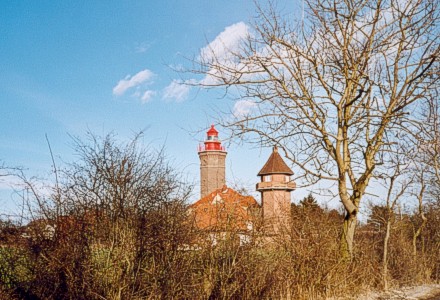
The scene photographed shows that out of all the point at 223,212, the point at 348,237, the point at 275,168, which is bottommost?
the point at 348,237

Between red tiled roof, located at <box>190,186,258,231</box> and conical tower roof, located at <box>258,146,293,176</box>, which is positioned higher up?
conical tower roof, located at <box>258,146,293,176</box>

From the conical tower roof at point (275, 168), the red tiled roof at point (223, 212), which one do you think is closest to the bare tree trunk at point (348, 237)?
the red tiled roof at point (223, 212)

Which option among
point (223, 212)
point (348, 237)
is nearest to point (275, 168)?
point (348, 237)

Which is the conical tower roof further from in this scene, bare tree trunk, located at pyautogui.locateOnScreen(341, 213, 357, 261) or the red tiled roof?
the red tiled roof

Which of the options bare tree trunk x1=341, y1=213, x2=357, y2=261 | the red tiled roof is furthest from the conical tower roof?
the red tiled roof

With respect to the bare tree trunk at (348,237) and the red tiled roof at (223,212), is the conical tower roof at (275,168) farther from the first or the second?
the red tiled roof at (223,212)

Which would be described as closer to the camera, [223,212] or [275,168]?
[223,212]

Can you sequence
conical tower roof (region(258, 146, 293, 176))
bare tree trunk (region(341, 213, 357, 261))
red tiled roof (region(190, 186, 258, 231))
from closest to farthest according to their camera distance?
red tiled roof (region(190, 186, 258, 231)) → bare tree trunk (region(341, 213, 357, 261)) → conical tower roof (region(258, 146, 293, 176))

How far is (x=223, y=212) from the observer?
8484 mm

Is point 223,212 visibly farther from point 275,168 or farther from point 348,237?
point 275,168

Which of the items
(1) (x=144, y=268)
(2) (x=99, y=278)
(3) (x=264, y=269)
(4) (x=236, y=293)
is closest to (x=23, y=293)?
(2) (x=99, y=278)

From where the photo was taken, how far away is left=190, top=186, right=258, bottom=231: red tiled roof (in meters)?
8.37

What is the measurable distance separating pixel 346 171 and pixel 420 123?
2.25 m

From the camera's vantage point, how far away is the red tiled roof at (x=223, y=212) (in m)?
8.37
